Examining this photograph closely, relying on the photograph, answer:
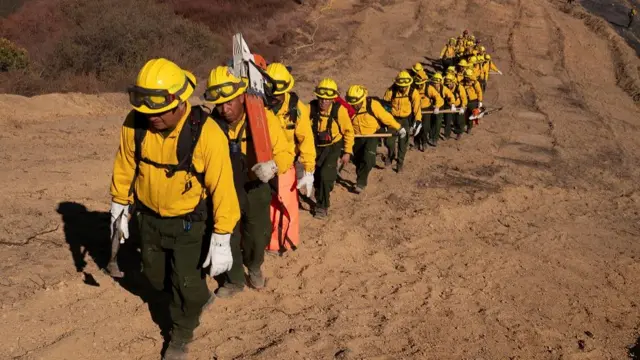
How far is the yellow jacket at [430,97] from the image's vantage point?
1433 cm

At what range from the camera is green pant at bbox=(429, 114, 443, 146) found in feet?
47.9

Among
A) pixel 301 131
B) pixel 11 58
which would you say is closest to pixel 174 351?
pixel 301 131

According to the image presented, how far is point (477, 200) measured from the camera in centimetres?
1061

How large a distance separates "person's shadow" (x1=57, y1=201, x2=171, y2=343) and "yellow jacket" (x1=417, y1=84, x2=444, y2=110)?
922cm

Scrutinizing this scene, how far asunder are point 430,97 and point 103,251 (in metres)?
9.99

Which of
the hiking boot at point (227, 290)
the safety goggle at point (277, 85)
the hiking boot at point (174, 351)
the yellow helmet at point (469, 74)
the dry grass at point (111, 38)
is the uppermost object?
the safety goggle at point (277, 85)

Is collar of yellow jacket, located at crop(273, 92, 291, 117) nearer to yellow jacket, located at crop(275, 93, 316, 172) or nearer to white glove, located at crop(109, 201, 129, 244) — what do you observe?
yellow jacket, located at crop(275, 93, 316, 172)

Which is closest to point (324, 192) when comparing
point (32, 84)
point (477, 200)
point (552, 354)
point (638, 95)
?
point (477, 200)

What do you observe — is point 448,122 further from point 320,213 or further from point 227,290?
point 227,290

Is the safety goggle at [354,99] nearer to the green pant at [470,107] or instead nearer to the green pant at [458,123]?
the green pant at [458,123]

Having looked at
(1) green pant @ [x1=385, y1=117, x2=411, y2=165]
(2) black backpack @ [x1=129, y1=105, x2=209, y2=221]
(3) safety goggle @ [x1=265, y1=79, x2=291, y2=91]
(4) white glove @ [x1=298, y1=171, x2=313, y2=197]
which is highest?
(2) black backpack @ [x1=129, y1=105, x2=209, y2=221]

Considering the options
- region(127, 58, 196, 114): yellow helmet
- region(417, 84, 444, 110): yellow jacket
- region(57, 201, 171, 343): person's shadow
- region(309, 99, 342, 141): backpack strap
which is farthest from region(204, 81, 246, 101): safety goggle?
region(417, 84, 444, 110): yellow jacket

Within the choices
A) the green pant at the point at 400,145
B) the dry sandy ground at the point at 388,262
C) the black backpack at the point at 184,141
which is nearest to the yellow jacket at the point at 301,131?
the dry sandy ground at the point at 388,262

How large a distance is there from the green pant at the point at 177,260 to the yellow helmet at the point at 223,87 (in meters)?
1.24
